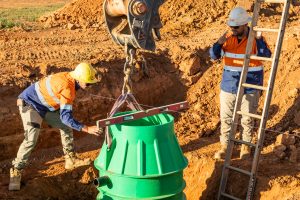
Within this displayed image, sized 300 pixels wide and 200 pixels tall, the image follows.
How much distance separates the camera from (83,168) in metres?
7.13

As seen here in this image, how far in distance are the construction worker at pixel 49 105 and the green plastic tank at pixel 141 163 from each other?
87cm

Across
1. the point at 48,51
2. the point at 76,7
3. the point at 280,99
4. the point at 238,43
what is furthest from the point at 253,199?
the point at 76,7

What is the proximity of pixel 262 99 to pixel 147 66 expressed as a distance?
233 cm

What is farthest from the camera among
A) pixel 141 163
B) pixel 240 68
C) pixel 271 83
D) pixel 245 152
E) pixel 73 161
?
pixel 245 152

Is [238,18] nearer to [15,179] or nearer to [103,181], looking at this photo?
[103,181]

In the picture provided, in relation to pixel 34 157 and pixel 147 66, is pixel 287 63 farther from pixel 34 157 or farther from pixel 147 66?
pixel 34 157

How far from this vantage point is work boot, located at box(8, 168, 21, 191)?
658 cm

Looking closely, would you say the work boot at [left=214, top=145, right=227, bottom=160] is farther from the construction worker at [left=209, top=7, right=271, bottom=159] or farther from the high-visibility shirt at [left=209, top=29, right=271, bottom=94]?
the high-visibility shirt at [left=209, top=29, right=271, bottom=94]

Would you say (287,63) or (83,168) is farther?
(287,63)

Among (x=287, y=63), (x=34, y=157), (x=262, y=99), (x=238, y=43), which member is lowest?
(x=34, y=157)

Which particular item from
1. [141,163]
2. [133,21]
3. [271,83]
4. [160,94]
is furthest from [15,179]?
[160,94]

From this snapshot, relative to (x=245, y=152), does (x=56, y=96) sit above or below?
above

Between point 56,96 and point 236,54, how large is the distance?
2.54 meters

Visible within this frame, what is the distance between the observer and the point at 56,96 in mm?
6172
